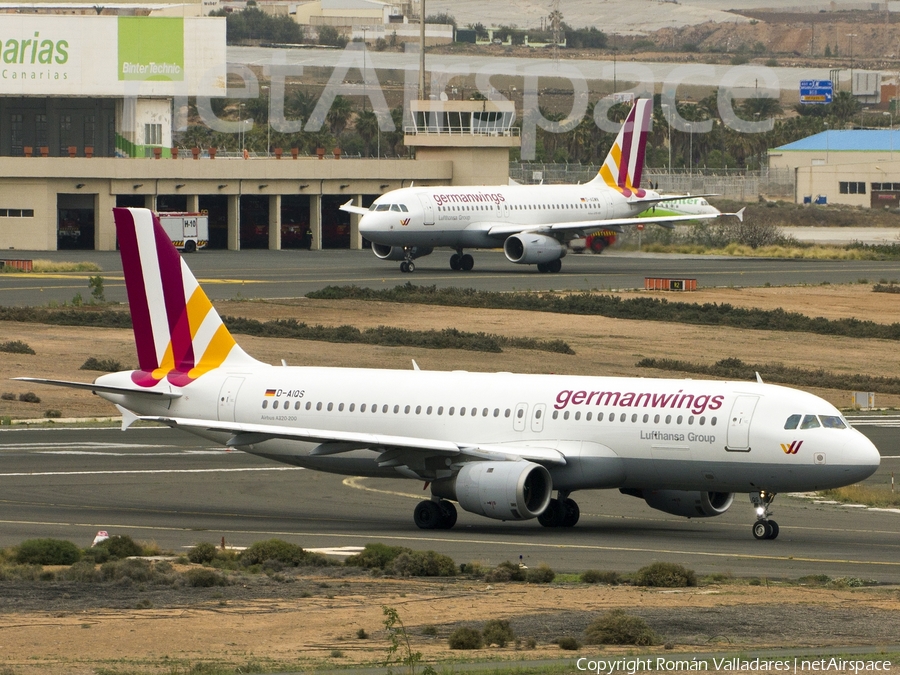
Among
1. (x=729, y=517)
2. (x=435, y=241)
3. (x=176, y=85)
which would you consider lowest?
(x=729, y=517)

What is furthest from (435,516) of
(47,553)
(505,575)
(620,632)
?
(620,632)

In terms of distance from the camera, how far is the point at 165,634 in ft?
75.3

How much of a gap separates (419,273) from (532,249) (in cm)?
795

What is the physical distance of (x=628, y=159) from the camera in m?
108

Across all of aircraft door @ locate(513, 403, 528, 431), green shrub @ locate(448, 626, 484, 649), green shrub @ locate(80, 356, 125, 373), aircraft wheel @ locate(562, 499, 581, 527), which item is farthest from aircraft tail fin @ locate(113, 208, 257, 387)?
green shrub @ locate(80, 356, 125, 373)

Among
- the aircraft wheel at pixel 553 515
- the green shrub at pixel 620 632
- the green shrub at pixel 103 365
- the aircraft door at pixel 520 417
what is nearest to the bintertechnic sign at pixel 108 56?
the green shrub at pixel 103 365

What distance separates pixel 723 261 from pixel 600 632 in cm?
9846

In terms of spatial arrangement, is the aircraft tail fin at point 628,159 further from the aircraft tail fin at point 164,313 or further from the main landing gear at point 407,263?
the aircraft tail fin at point 164,313

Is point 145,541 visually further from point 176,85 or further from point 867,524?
point 176,85

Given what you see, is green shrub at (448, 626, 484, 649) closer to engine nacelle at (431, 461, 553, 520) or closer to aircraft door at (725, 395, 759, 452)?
engine nacelle at (431, 461, 553, 520)

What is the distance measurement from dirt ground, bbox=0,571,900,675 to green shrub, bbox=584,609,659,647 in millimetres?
248

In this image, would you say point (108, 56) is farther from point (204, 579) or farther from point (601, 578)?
point (601, 578)

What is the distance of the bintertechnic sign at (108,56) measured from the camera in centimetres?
13450

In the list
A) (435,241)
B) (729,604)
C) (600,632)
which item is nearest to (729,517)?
(729,604)
